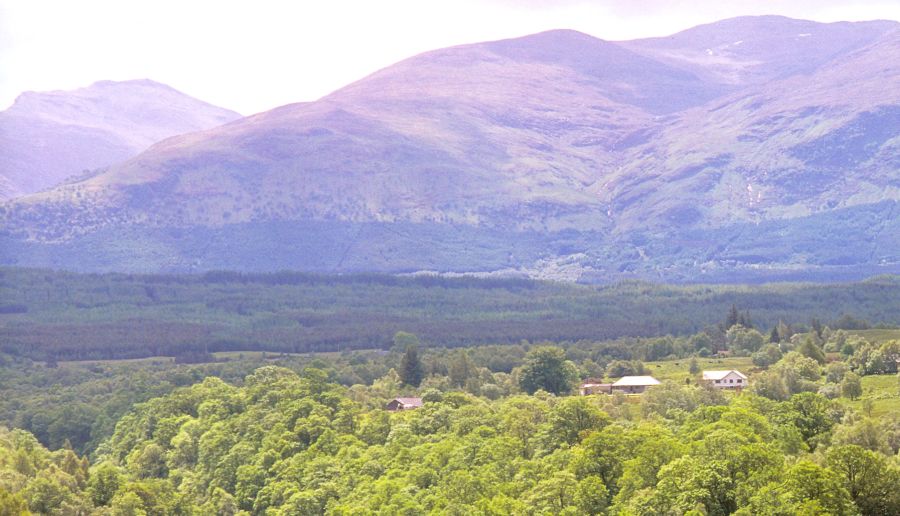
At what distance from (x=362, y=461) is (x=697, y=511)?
45.0 metres

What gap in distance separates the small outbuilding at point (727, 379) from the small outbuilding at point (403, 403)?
30073 millimetres

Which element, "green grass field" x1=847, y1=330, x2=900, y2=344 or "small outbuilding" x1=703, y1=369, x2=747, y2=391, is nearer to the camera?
"small outbuilding" x1=703, y1=369, x2=747, y2=391

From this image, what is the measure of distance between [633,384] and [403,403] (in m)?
26.1

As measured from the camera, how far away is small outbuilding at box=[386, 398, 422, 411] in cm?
16575

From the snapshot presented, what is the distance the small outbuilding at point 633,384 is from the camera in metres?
173

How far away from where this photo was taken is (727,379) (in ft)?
564

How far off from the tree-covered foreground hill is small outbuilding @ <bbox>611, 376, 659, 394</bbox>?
17.2 m

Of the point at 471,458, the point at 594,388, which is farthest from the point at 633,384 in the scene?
the point at 471,458

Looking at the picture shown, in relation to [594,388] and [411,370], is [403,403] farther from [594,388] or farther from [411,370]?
[411,370]

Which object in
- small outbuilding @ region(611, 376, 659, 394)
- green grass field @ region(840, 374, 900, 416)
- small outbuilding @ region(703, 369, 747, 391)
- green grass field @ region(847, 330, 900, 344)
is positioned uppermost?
green grass field @ region(840, 374, 900, 416)

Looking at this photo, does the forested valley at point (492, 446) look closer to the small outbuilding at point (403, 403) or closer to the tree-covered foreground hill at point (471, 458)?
the tree-covered foreground hill at point (471, 458)

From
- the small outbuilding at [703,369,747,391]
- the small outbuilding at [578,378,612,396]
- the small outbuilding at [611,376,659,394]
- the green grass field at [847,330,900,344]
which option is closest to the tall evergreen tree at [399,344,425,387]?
the small outbuilding at [578,378,612,396]

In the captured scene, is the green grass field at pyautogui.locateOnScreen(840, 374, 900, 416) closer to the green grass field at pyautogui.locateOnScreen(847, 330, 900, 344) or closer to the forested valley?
the forested valley

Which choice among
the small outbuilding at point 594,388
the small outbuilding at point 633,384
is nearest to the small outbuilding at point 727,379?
the small outbuilding at point 633,384
